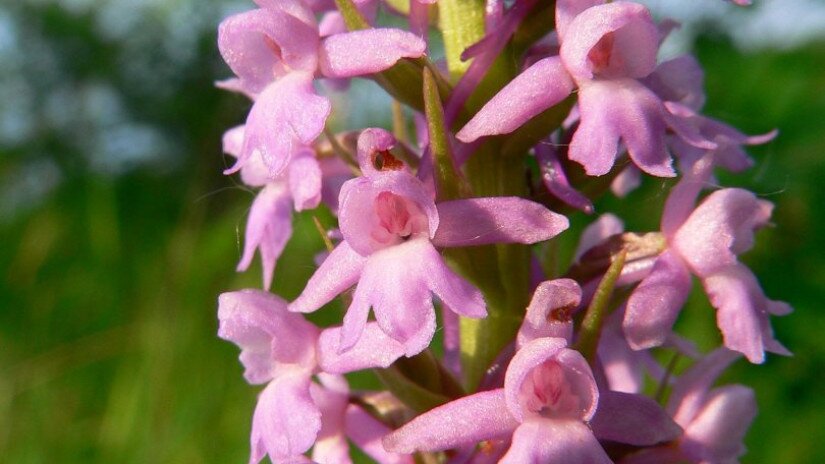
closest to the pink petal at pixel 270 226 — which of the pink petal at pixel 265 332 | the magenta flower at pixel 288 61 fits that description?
the pink petal at pixel 265 332

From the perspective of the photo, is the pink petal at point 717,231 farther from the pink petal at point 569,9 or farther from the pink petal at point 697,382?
the pink petal at point 569,9

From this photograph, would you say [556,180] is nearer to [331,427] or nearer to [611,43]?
[611,43]

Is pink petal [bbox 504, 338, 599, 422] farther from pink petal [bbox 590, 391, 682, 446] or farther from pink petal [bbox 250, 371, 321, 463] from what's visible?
pink petal [bbox 250, 371, 321, 463]

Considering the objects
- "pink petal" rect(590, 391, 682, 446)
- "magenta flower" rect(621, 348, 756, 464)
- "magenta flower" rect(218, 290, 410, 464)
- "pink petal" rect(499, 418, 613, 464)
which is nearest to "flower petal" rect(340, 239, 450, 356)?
"magenta flower" rect(218, 290, 410, 464)

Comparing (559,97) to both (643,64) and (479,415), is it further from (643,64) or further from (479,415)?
(479,415)

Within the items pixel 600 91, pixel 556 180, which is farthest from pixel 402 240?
pixel 600 91
